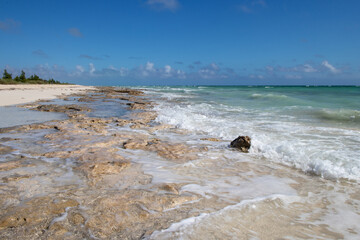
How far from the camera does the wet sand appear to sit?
7.36 feet

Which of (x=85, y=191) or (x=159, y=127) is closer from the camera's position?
(x=85, y=191)

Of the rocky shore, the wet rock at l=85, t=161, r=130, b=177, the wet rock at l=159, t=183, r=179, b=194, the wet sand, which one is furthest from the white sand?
the wet rock at l=159, t=183, r=179, b=194

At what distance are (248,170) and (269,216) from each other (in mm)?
1485

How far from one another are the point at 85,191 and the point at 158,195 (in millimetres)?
926

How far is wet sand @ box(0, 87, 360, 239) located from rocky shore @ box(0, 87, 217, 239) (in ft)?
0.04

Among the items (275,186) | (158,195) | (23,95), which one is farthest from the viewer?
(23,95)

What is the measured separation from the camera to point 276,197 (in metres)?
3.04

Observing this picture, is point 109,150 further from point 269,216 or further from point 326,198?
point 326,198

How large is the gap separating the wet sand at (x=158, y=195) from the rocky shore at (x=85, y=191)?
0.04 ft

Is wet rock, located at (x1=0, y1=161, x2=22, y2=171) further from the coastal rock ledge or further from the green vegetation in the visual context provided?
the green vegetation

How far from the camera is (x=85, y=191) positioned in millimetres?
2914

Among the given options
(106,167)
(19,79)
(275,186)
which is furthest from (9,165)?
(19,79)

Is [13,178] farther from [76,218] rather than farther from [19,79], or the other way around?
[19,79]

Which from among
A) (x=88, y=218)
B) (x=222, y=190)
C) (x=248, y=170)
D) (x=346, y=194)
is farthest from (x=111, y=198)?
(x=346, y=194)
